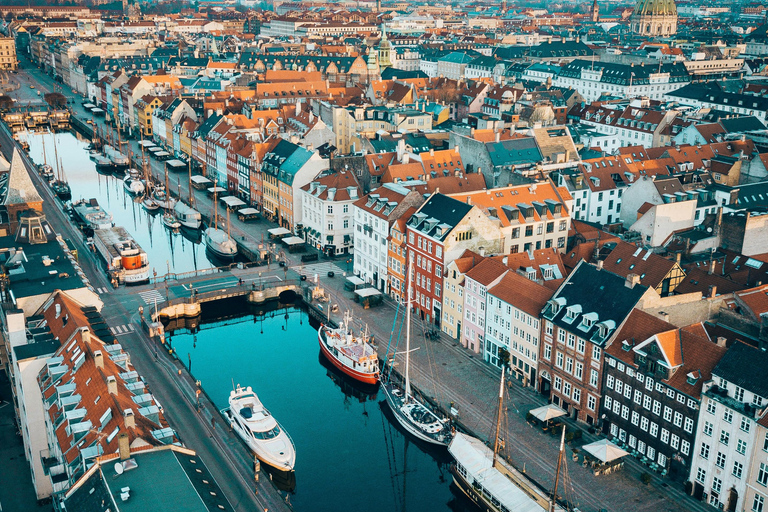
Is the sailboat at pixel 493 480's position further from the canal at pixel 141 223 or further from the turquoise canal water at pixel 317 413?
the canal at pixel 141 223

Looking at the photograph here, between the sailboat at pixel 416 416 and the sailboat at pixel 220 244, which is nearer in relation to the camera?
the sailboat at pixel 416 416

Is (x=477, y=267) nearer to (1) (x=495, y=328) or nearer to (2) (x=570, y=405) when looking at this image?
(1) (x=495, y=328)

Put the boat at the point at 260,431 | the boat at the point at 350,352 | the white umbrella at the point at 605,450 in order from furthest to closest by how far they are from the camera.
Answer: the boat at the point at 350,352 → the boat at the point at 260,431 → the white umbrella at the point at 605,450

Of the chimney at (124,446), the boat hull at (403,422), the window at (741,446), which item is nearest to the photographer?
the chimney at (124,446)

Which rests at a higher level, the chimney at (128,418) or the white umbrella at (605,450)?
the chimney at (128,418)

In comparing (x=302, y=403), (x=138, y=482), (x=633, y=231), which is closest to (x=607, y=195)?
(x=633, y=231)

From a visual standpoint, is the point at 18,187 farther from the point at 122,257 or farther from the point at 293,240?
the point at 293,240

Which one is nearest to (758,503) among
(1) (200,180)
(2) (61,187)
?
(1) (200,180)

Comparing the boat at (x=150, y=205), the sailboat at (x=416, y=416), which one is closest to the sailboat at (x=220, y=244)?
the boat at (x=150, y=205)
